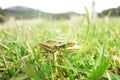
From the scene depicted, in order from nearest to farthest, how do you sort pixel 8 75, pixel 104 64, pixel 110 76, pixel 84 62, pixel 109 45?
1. pixel 104 64
2. pixel 110 76
3. pixel 8 75
4. pixel 84 62
5. pixel 109 45

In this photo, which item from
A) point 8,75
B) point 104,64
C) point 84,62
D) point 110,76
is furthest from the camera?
point 84,62

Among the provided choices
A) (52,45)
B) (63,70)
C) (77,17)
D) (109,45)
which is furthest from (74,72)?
(77,17)

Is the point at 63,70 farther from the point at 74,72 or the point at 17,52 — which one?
the point at 17,52

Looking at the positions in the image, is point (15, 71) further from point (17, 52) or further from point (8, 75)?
point (17, 52)

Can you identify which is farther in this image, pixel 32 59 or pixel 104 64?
pixel 32 59

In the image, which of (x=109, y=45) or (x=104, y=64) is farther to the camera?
(x=109, y=45)

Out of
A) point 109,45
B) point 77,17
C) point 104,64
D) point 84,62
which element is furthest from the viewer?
point 77,17

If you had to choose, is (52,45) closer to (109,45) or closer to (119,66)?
(119,66)

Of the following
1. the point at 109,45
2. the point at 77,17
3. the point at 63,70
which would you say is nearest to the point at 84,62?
the point at 63,70
